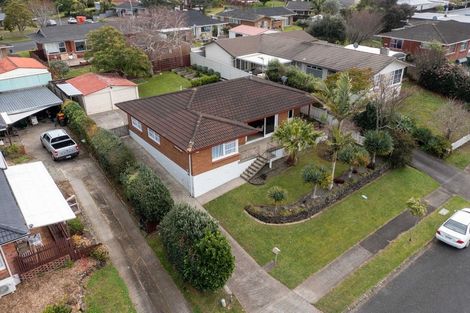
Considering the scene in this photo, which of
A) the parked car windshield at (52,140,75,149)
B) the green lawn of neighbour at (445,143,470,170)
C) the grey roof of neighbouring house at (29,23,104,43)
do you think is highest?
the grey roof of neighbouring house at (29,23,104,43)

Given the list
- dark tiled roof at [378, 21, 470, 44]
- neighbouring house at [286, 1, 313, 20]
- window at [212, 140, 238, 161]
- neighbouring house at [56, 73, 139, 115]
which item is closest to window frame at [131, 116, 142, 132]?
neighbouring house at [56, 73, 139, 115]

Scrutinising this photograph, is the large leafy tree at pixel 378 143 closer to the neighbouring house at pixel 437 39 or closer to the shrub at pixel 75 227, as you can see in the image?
the shrub at pixel 75 227

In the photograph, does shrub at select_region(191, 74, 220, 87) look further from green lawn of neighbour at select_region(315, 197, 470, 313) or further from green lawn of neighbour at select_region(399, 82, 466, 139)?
green lawn of neighbour at select_region(315, 197, 470, 313)

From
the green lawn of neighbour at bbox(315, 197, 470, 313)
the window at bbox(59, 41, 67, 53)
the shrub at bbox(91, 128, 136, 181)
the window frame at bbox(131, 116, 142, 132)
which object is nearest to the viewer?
the green lawn of neighbour at bbox(315, 197, 470, 313)

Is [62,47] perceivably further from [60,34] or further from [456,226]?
[456,226]

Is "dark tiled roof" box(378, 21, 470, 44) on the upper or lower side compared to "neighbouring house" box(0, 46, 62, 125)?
upper

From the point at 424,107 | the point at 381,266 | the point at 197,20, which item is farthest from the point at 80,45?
the point at 381,266
